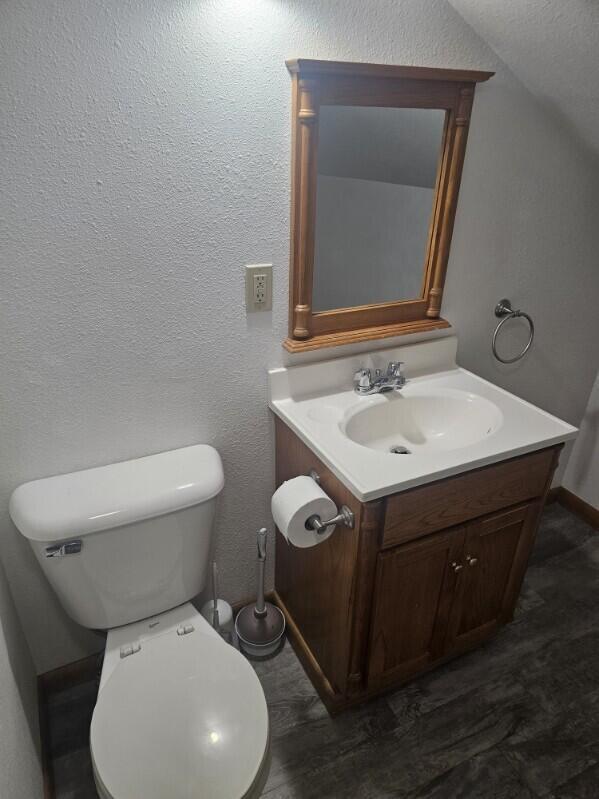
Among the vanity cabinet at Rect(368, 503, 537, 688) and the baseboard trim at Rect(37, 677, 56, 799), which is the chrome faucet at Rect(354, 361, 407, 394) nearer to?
the vanity cabinet at Rect(368, 503, 537, 688)

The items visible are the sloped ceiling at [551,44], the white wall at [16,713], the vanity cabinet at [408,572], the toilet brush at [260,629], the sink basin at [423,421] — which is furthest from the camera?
the toilet brush at [260,629]

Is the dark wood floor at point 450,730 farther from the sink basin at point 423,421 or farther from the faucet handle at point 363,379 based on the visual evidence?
the faucet handle at point 363,379

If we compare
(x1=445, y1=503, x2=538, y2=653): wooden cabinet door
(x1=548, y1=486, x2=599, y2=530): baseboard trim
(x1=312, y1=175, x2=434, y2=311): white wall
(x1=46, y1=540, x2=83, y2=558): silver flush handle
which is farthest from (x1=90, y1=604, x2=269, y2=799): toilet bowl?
(x1=548, y1=486, x2=599, y2=530): baseboard trim

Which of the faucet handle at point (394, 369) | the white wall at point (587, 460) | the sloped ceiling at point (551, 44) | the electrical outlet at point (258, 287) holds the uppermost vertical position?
the sloped ceiling at point (551, 44)

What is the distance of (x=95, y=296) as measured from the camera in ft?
3.73

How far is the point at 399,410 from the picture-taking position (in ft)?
4.82

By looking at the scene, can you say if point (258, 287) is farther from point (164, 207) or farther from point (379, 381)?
point (379, 381)

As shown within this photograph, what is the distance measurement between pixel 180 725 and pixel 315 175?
49.1 inches

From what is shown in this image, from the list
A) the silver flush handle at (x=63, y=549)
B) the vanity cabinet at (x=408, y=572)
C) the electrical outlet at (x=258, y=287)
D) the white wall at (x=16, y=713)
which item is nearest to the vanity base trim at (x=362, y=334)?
the electrical outlet at (x=258, y=287)

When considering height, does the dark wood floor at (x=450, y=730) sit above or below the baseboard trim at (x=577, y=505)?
below

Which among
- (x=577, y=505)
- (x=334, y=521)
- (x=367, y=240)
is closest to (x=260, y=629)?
(x=334, y=521)

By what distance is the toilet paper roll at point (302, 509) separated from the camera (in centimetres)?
117

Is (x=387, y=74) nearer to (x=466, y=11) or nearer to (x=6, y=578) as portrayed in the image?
(x=466, y=11)

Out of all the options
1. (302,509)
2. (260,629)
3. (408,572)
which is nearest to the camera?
(302,509)
